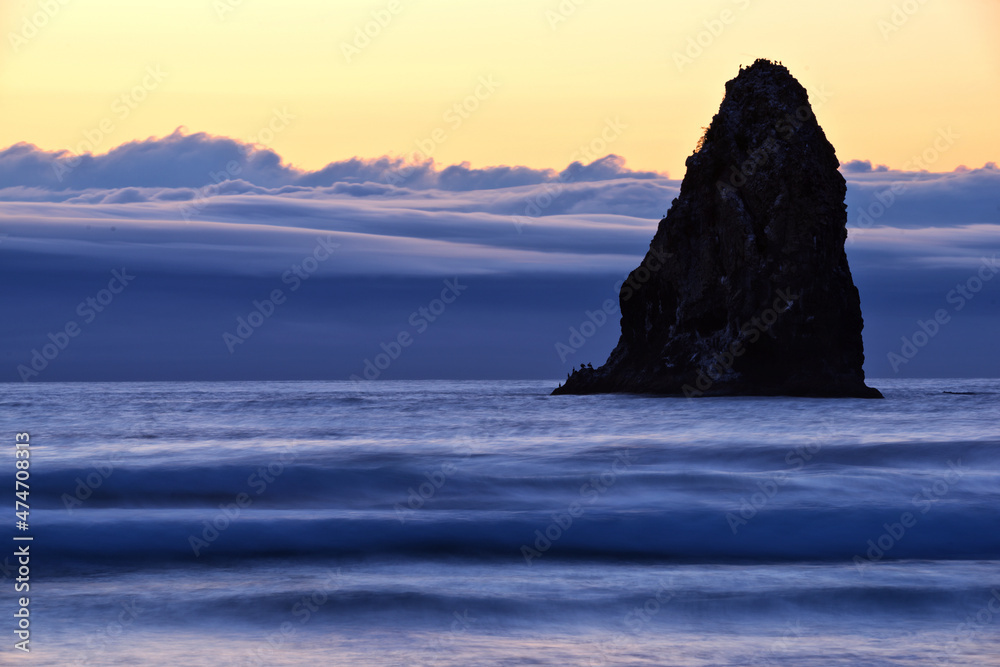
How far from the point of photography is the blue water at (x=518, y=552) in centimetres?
931

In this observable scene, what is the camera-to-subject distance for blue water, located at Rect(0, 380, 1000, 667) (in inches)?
367

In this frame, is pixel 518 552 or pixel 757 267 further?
pixel 757 267

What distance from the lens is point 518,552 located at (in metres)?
14.8

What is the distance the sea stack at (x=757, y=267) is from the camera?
62.9 m

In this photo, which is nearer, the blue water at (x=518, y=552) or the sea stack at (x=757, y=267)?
the blue water at (x=518, y=552)

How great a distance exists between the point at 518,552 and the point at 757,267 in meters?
51.8

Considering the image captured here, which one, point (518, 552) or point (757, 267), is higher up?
point (757, 267)

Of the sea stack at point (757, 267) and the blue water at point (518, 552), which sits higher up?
the sea stack at point (757, 267)

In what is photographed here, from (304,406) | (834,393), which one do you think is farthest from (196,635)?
(834,393)

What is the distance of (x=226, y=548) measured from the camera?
14.4 meters

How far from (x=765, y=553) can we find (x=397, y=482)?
30.3ft

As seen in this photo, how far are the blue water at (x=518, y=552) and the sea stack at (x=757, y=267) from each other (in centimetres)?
3347

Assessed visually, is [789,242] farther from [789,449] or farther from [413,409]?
[789,449]

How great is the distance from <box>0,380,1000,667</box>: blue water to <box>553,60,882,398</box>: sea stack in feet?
110
